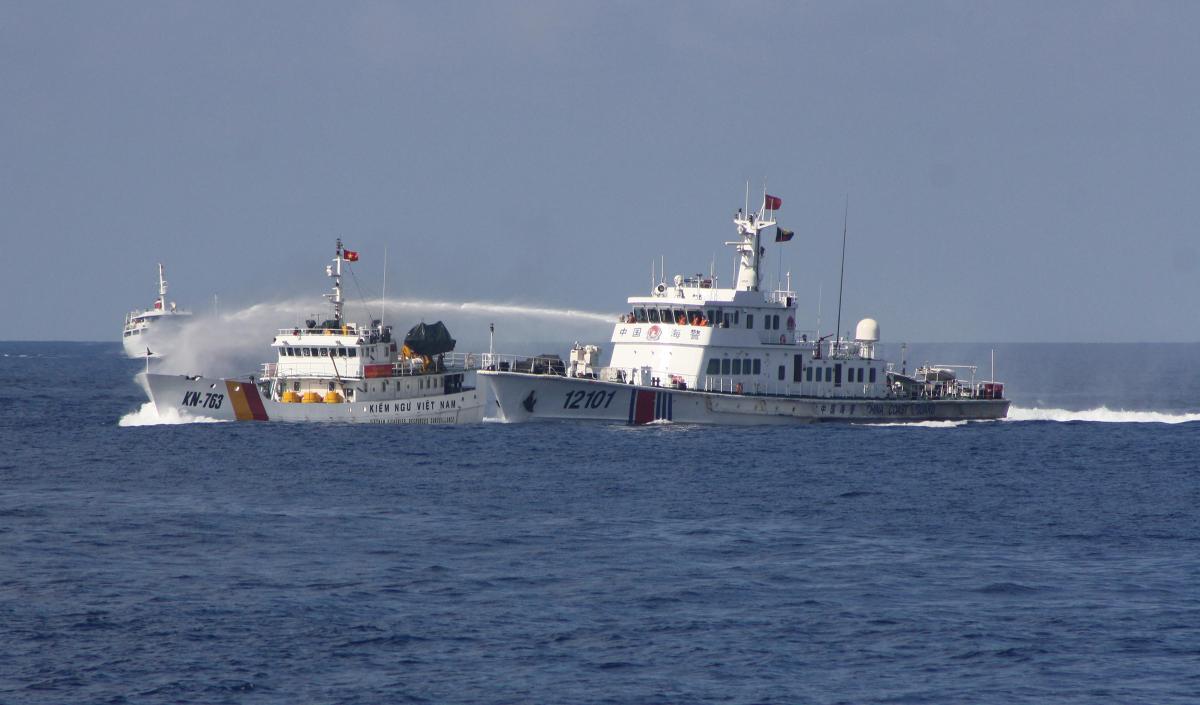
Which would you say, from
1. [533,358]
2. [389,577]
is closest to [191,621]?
[389,577]

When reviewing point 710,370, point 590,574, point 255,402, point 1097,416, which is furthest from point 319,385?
point 1097,416

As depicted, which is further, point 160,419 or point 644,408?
point 160,419

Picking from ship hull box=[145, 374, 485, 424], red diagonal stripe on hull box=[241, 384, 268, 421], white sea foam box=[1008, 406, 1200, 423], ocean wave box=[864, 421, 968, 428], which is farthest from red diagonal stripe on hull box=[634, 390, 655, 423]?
white sea foam box=[1008, 406, 1200, 423]

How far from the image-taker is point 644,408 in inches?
2685

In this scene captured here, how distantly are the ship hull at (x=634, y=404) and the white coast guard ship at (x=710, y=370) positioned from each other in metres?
0.05

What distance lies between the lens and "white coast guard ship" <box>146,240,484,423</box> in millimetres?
67375

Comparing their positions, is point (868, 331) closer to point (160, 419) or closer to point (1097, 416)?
point (1097, 416)

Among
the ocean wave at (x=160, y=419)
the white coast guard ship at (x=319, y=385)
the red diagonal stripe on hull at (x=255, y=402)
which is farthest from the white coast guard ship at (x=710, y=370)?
the ocean wave at (x=160, y=419)

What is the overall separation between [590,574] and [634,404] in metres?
34.5

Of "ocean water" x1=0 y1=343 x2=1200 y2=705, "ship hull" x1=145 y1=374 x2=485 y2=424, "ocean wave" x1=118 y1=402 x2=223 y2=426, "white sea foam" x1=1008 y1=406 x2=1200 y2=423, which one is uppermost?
"white sea foam" x1=1008 y1=406 x2=1200 y2=423

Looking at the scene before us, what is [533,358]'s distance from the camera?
69.2 metres

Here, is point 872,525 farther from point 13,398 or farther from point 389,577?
point 13,398

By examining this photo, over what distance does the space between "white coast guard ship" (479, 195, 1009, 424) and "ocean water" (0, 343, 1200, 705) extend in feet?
23.7

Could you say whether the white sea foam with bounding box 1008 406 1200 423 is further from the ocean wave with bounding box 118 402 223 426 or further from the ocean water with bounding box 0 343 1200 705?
the ocean wave with bounding box 118 402 223 426
